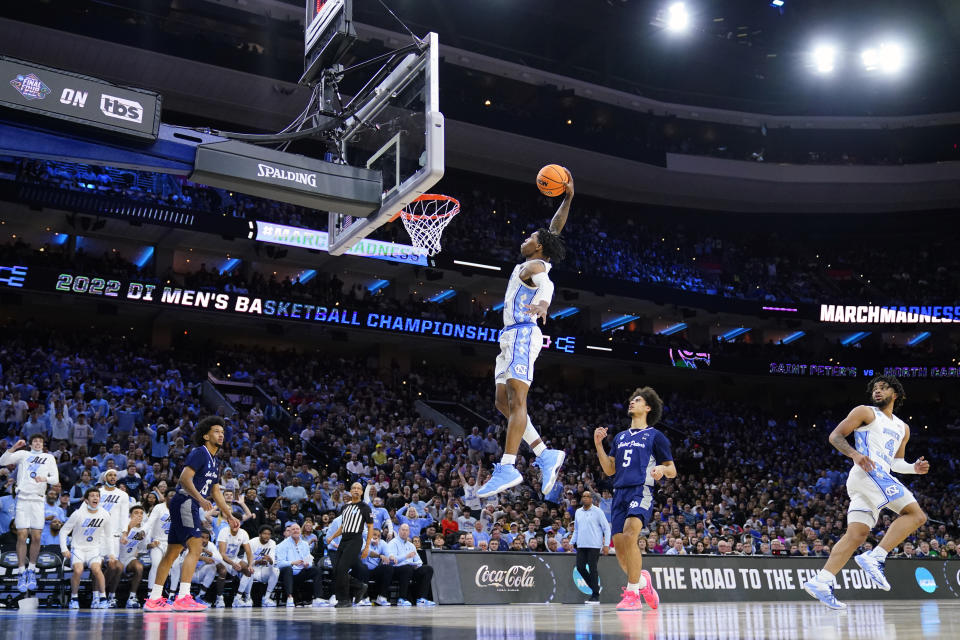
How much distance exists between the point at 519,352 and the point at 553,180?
1519 millimetres

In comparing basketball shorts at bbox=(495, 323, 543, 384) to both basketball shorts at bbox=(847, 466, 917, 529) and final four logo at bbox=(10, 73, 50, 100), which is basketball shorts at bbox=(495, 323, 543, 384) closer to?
basketball shorts at bbox=(847, 466, 917, 529)

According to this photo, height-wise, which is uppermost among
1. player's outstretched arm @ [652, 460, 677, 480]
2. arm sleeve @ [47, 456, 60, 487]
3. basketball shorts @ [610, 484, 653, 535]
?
arm sleeve @ [47, 456, 60, 487]

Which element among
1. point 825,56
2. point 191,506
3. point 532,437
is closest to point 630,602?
point 532,437

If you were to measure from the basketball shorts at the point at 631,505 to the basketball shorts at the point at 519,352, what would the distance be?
1742 mm

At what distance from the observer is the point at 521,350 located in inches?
295

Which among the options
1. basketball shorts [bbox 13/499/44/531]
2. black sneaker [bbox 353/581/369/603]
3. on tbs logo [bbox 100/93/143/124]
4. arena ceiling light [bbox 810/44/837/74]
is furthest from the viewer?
arena ceiling light [bbox 810/44/837/74]

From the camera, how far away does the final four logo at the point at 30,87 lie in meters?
7.89

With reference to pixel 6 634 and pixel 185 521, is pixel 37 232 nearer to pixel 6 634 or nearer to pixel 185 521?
pixel 185 521

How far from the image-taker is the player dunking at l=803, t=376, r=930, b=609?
309 inches

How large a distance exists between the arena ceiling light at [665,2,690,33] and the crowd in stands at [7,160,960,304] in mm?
8123

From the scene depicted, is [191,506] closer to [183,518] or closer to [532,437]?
[183,518]

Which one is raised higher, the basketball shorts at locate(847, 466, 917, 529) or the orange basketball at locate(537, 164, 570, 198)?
the orange basketball at locate(537, 164, 570, 198)

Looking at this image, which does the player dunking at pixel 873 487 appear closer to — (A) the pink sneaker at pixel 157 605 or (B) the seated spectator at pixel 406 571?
(A) the pink sneaker at pixel 157 605

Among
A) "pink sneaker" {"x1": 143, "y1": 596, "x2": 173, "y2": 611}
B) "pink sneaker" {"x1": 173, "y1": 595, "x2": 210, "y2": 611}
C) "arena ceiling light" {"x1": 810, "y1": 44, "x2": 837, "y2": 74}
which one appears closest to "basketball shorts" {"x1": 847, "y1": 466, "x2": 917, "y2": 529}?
"pink sneaker" {"x1": 173, "y1": 595, "x2": 210, "y2": 611}
